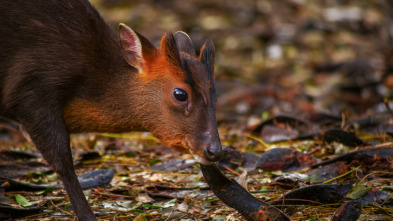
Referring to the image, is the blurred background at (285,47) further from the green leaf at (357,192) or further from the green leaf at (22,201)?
the green leaf at (22,201)

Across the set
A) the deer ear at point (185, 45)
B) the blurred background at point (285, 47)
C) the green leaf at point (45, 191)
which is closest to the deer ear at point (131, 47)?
the deer ear at point (185, 45)

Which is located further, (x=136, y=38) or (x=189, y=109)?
(x=136, y=38)

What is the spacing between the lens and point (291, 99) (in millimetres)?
9070

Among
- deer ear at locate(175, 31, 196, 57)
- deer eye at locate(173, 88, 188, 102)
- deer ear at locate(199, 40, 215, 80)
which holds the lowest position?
deer eye at locate(173, 88, 188, 102)

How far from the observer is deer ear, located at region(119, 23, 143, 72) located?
13.8ft

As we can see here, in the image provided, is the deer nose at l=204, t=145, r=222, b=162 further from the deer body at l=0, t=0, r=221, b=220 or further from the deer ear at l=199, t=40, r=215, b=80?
the deer ear at l=199, t=40, r=215, b=80

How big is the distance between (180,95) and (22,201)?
5.44ft

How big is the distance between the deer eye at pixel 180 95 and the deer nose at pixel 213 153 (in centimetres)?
48

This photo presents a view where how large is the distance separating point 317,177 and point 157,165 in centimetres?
170

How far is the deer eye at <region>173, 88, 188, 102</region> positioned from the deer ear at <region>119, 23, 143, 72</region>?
0.45 meters

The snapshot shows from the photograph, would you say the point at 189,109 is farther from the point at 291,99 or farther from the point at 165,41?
the point at 291,99

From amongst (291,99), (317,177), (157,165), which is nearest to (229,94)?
(291,99)

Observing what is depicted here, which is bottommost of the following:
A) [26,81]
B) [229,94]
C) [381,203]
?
[381,203]

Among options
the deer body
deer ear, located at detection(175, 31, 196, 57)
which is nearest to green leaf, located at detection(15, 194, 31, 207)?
the deer body
